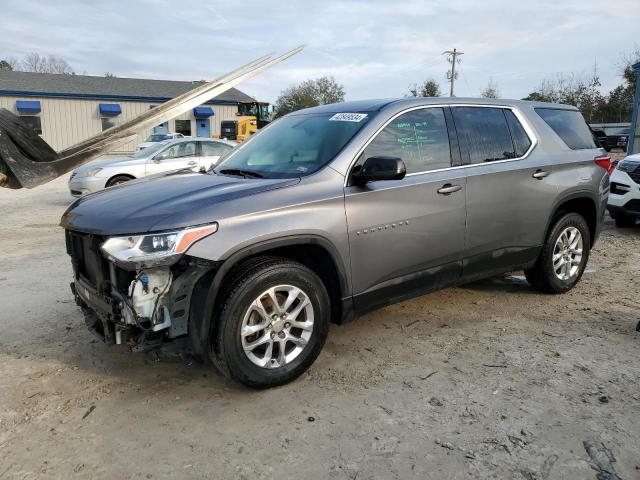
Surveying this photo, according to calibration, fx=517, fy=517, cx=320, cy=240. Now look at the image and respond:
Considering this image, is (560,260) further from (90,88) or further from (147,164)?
(90,88)

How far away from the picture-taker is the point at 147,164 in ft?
37.8

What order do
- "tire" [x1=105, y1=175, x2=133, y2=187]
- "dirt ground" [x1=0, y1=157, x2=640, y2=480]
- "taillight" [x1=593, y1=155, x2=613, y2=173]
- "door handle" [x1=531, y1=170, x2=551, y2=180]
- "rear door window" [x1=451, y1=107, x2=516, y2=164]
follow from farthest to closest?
"tire" [x1=105, y1=175, x2=133, y2=187] < "taillight" [x1=593, y1=155, x2=613, y2=173] < "door handle" [x1=531, y1=170, x2=551, y2=180] < "rear door window" [x1=451, y1=107, x2=516, y2=164] < "dirt ground" [x1=0, y1=157, x2=640, y2=480]

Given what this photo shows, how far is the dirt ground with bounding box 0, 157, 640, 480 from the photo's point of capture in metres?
2.60

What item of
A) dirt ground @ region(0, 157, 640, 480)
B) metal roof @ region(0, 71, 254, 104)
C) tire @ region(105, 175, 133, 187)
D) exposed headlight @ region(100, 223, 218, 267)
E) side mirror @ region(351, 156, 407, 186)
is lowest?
dirt ground @ region(0, 157, 640, 480)

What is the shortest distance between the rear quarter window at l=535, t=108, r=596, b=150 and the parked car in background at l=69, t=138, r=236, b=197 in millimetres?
7450

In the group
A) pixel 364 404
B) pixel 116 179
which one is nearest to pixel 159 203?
pixel 364 404

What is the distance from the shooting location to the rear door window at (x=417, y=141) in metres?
3.76

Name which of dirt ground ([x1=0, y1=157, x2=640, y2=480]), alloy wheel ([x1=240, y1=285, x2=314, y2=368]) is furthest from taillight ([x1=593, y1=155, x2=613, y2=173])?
alloy wheel ([x1=240, y1=285, x2=314, y2=368])

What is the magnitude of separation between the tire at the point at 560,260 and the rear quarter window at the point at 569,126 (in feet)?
2.40

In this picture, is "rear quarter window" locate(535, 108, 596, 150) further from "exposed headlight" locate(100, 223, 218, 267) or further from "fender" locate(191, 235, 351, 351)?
"exposed headlight" locate(100, 223, 218, 267)

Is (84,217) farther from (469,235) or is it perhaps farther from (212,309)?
(469,235)

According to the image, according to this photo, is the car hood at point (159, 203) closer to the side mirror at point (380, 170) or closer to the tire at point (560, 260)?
the side mirror at point (380, 170)

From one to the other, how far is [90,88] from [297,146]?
43.2 metres

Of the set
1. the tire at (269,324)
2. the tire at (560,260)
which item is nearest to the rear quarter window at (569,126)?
the tire at (560,260)
